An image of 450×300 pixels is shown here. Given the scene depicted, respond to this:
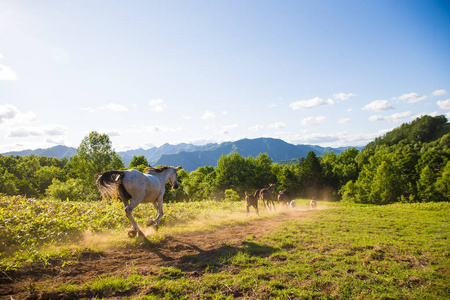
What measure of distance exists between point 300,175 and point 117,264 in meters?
75.7

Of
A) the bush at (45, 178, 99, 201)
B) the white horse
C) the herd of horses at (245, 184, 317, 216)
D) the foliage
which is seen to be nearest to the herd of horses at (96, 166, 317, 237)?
the white horse

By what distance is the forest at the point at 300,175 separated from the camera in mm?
33625

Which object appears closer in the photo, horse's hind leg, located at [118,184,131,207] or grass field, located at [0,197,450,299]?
grass field, located at [0,197,450,299]

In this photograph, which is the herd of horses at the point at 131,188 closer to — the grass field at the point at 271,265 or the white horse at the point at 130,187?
the white horse at the point at 130,187

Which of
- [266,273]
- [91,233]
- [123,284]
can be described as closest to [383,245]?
[266,273]

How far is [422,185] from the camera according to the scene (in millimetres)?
44031

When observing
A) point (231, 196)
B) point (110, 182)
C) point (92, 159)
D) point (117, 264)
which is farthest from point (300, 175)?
point (117, 264)

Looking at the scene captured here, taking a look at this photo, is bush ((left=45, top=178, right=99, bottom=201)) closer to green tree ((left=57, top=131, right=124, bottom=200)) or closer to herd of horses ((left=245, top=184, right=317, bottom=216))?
green tree ((left=57, top=131, right=124, bottom=200))

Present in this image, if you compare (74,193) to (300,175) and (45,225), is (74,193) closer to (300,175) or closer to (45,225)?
(45,225)

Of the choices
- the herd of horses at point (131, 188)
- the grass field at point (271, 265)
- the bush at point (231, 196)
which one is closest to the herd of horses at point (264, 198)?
the grass field at point (271, 265)

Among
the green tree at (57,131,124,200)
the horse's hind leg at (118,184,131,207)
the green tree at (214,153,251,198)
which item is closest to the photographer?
the horse's hind leg at (118,184,131,207)

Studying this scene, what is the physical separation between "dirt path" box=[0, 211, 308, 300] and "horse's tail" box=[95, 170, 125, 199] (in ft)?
7.36

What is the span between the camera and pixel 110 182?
305 inches

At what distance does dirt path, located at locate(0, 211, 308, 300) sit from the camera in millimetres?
4047
